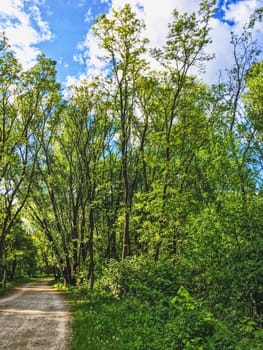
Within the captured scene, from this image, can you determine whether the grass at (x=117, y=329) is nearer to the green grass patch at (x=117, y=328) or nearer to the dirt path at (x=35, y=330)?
the green grass patch at (x=117, y=328)

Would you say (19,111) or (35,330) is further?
(19,111)

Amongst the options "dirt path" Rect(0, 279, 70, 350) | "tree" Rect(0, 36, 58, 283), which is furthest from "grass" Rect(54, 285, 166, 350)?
"tree" Rect(0, 36, 58, 283)

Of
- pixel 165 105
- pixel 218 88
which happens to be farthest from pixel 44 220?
pixel 218 88

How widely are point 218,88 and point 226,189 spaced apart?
13937mm

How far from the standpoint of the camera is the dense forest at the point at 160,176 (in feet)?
34.8

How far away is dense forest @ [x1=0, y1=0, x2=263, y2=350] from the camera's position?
10609 mm

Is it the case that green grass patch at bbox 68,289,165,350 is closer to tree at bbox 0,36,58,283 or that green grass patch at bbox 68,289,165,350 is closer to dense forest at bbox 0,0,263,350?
dense forest at bbox 0,0,263,350

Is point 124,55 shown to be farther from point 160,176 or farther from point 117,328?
point 117,328

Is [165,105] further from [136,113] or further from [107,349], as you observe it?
[107,349]

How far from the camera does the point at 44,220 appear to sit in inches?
1268

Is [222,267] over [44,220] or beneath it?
beneath

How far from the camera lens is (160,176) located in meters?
24.8

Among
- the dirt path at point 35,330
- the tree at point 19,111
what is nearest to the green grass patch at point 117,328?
the dirt path at point 35,330

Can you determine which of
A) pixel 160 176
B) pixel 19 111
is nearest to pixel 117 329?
pixel 160 176
